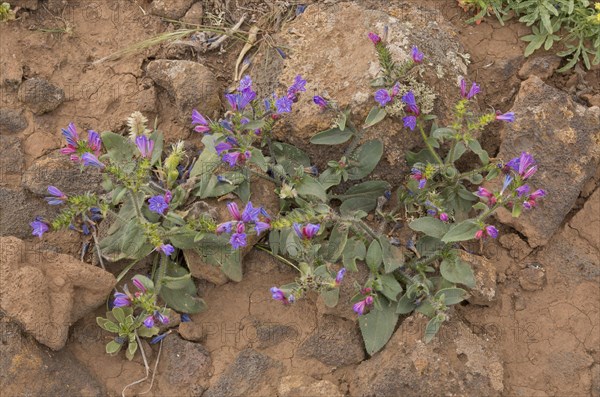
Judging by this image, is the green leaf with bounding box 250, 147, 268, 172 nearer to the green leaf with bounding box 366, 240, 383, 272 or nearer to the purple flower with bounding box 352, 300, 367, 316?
the green leaf with bounding box 366, 240, 383, 272

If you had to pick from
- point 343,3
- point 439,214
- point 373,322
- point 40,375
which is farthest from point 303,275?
point 343,3

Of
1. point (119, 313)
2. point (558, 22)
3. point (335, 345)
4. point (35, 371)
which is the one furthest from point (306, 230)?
point (558, 22)

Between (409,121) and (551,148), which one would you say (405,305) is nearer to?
(409,121)

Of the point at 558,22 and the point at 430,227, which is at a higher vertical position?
the point at 558,22

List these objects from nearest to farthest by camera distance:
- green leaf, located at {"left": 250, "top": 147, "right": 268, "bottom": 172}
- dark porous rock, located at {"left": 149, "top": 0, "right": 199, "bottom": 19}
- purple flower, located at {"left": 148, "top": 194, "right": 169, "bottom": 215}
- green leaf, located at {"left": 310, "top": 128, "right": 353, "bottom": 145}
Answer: purple flower, located at {"left": 148, "top": 194, "right": 169, "bottom": 215}, green leaf, located at {"left": 250, "top": 147, "right": 268, "bottom": 172}, green leaf, located at {"left": 310, "top": 128, "right": 353, "bottom": 145}, dark porous rock, located at {"left": 149, "top": 0, "right": 199, "bottom": 19}

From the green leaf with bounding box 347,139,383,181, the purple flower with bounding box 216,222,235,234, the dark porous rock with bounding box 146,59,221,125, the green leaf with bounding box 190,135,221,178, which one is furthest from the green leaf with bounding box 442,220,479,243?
the dark porous rock with bounding box 146,59,221,125
